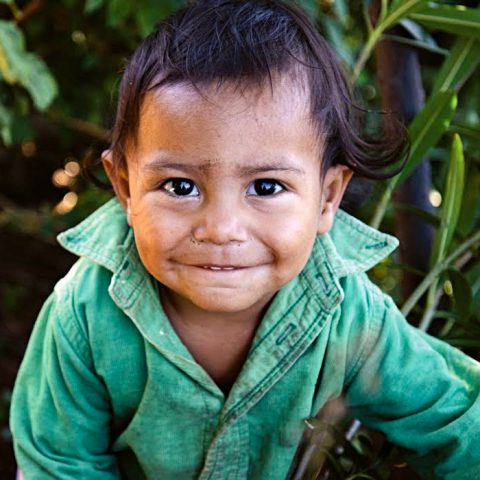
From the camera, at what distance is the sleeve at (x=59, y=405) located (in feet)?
4.85

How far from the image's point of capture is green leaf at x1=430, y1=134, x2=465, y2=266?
167 cm

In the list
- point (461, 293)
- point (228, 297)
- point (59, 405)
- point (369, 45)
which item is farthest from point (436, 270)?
point (59, 405)

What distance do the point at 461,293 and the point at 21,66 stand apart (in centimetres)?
89

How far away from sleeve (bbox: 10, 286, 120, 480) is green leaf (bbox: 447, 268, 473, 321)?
62 cm

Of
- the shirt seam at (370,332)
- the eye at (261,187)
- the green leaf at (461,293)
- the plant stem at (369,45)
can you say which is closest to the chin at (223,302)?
the eye at (261,187)

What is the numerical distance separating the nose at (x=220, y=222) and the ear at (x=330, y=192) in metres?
0.19

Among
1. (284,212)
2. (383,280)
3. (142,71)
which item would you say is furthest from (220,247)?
(383,280)

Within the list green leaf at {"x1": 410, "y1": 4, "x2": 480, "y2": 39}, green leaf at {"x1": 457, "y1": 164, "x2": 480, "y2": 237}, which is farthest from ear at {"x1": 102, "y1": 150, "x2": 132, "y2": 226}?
green leaf at {"x1": 457, "y1": 164, "x2": 480, "y2": 237}

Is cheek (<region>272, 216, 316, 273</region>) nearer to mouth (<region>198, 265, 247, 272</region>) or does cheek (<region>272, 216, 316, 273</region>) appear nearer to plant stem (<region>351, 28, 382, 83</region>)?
mouth (<region>198, 265, 247, 272</region>)

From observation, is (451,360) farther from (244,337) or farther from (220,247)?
(220,247)

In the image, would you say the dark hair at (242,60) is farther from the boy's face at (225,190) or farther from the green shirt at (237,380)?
the green shirt at (237,380)

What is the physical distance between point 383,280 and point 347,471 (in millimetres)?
739

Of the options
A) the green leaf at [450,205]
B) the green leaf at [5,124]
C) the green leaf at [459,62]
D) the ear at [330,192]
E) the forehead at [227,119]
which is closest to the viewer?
the forehead at [227,119]

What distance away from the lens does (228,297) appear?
4.27 ft
